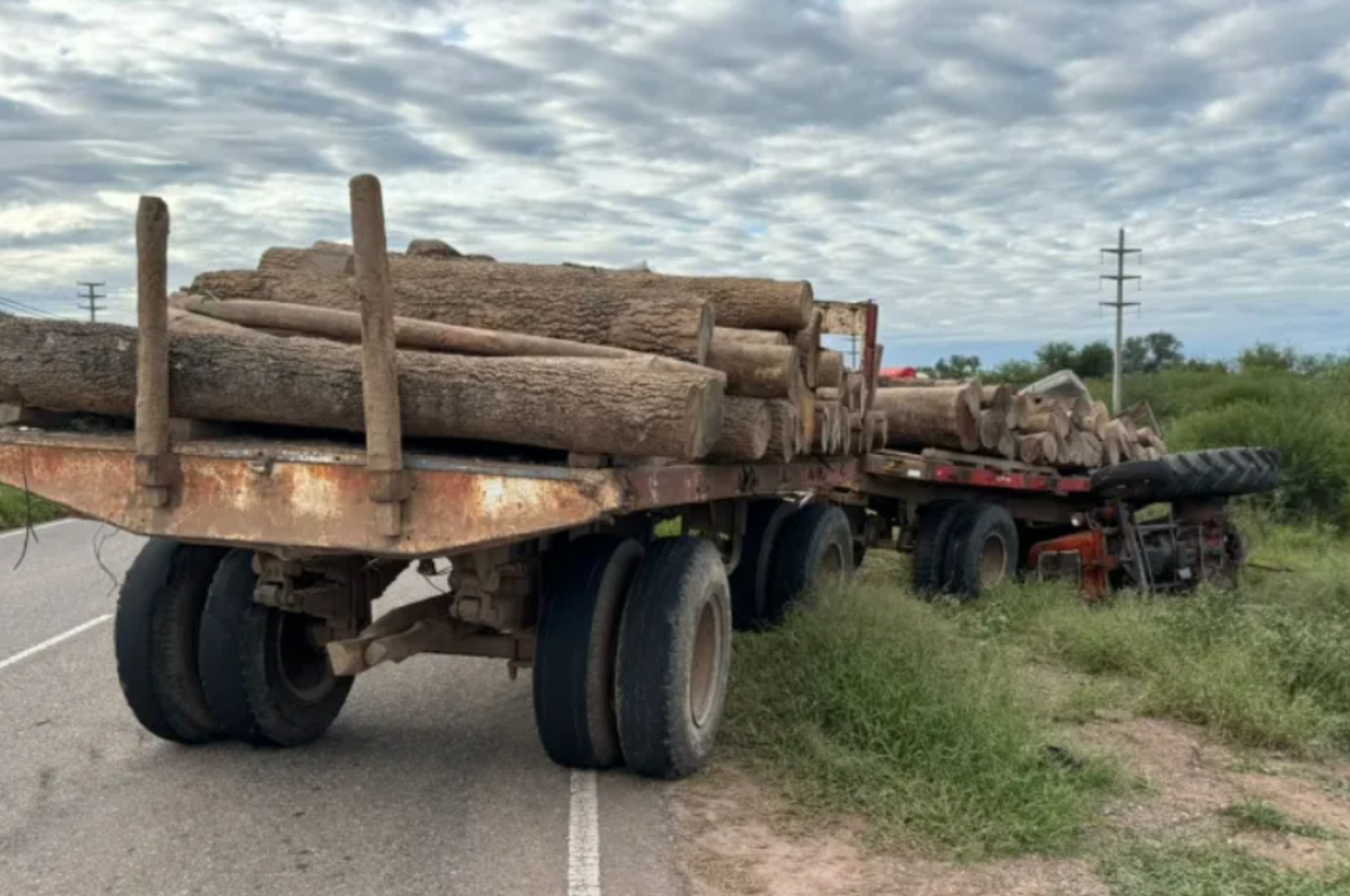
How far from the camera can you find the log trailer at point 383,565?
5.13 meters

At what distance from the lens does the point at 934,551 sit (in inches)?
480

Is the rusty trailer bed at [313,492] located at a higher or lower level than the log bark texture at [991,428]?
lower

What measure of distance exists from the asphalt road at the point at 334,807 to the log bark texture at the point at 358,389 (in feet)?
3.66

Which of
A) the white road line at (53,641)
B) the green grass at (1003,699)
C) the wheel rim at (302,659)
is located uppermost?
the wheel rim at (302,659)

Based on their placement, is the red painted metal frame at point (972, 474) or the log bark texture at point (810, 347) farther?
the red painted metal frame at point (972, 474)

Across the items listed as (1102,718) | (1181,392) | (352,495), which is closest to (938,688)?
(1102,718)

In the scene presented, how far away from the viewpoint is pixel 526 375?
5102 millimetres

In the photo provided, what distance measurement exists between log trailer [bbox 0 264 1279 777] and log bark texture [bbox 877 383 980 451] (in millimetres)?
3683

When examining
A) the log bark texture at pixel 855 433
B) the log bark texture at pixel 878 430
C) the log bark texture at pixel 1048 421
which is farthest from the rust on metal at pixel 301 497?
the log bark texture at pixel 1048 421

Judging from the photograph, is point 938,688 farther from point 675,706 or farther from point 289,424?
point 289,424

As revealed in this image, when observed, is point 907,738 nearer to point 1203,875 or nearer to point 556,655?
point 1203,875

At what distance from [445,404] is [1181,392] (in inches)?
1594

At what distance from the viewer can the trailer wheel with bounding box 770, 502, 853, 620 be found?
372 inches

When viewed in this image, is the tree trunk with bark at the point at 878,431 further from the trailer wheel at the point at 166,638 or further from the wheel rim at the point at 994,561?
the trailer wheel at the point at 166,638
